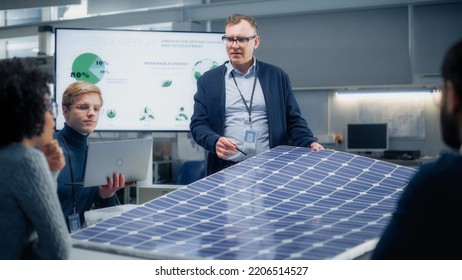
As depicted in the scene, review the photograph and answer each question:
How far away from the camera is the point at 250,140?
2.48 meters

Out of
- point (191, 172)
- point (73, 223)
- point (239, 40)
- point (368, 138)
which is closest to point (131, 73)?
point (239, 40)

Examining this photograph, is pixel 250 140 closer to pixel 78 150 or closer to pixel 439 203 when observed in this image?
pixel 78 150

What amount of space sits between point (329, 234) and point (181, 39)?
241 centimetres

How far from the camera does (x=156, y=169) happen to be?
21.5 ft

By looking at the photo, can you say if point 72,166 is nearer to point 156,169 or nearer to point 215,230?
point 215,230

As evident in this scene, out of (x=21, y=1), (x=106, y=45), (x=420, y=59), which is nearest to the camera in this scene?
(x=106, y=45)

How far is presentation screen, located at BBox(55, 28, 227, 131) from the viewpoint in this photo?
332 cm

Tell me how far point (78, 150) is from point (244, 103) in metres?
0.85

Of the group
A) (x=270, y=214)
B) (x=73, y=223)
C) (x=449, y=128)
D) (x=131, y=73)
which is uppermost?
(x=131, y=73)

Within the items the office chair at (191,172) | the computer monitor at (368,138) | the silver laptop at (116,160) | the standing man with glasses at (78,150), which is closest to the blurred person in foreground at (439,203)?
the silver laptop at (116,160)

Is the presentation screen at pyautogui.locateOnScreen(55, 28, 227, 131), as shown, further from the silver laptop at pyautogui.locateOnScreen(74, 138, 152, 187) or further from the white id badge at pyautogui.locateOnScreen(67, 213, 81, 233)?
the white id badge at pyautogui.locateOnScreen(67, 213, 81, 233)

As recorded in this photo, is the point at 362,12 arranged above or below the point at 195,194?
above

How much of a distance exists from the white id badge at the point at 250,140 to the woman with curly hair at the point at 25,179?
4.54 feet

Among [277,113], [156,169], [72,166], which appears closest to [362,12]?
[156,169]
